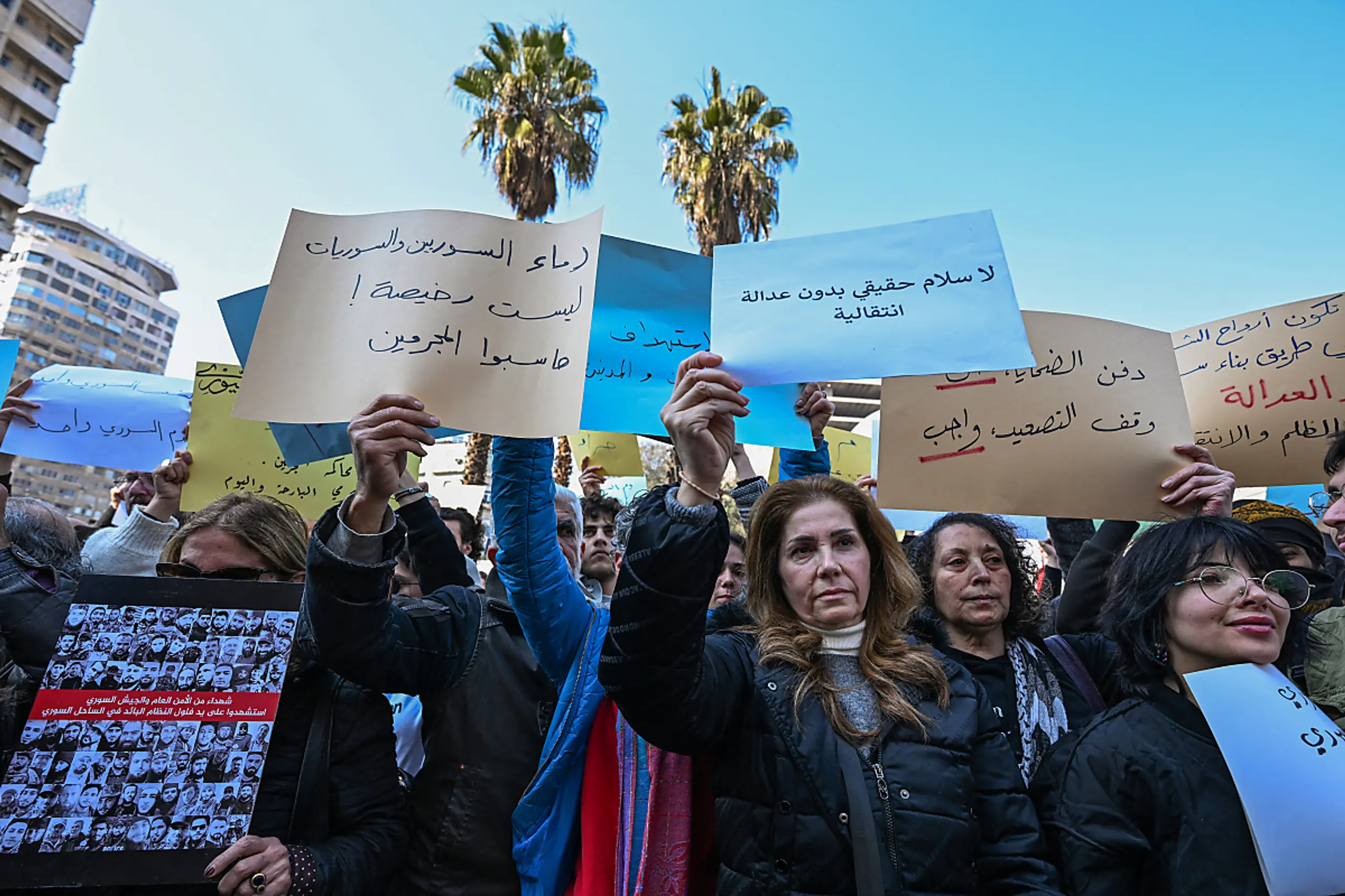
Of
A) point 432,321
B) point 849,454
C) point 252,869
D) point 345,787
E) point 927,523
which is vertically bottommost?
point 252,869

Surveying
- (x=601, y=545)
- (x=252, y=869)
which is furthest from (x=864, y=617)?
(x=601, y=545)

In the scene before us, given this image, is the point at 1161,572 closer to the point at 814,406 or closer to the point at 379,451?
the point at 814,406

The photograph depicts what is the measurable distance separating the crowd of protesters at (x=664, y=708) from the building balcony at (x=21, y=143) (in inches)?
1056

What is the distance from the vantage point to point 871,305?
1963 mm

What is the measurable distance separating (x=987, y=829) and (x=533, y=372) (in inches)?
56.9

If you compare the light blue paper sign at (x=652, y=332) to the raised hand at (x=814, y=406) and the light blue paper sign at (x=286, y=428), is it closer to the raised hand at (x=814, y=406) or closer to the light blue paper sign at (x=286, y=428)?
the raised hand at (x=814, y=406)

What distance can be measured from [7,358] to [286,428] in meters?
1.54

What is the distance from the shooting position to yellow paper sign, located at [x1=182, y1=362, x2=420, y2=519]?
3.32m

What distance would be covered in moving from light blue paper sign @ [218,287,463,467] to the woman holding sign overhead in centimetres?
196

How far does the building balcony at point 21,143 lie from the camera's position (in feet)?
70.0

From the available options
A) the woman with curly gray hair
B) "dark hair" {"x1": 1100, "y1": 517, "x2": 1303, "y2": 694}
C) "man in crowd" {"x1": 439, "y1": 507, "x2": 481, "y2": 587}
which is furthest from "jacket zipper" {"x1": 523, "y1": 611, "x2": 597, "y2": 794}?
"man in crowd" {"x1": 439, "y1": 507, "x2": 481, "y2": 587}

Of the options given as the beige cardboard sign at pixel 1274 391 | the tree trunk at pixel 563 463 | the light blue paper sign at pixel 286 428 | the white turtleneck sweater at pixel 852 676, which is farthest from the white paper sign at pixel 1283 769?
the tree trunk at pixel 563 463

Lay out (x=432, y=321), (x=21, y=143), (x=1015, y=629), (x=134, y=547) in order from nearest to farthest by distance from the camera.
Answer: (x=432, y=321)
(x=1015, y=629)
(x=134, y=547)
(x=21, y=143)

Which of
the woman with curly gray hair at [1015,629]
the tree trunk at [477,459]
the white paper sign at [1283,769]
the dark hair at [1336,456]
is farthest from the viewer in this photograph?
the tree trunk at [477,459]
